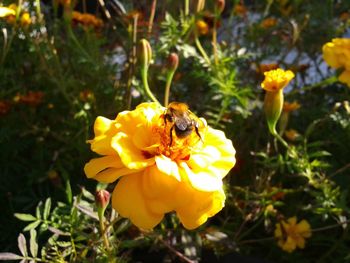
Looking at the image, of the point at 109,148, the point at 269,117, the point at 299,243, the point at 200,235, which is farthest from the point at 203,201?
the point at 299,243

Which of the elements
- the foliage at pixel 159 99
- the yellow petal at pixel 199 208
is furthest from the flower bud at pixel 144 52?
the yellow petal at pixel 199 208

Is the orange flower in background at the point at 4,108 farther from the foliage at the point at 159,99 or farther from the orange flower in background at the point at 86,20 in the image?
the orange flower in background at the point at 86,20

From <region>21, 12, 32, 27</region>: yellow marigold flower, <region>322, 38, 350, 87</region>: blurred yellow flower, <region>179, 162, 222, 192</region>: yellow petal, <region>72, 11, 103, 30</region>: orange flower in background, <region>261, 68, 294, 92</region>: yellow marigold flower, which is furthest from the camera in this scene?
<region>72, 11, 103, 30</region>: orange flower in background

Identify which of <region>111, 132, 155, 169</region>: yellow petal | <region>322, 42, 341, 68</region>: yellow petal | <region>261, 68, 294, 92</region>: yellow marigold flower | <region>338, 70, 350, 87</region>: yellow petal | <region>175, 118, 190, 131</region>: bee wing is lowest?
<region>338, 70, 350, 87</region>: yellow petal

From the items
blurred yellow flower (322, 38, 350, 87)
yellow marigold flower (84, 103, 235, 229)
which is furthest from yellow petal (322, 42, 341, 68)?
yellow marigold flower (84, 103, 235, 229)

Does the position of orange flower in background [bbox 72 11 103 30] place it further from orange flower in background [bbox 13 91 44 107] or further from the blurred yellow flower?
the blurred yellow flower

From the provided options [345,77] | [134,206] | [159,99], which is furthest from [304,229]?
[134,206]

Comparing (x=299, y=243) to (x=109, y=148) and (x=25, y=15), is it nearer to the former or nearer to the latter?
(x=109, y=148)

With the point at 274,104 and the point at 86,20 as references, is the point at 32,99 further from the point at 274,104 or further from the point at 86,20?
the point at 274,104
